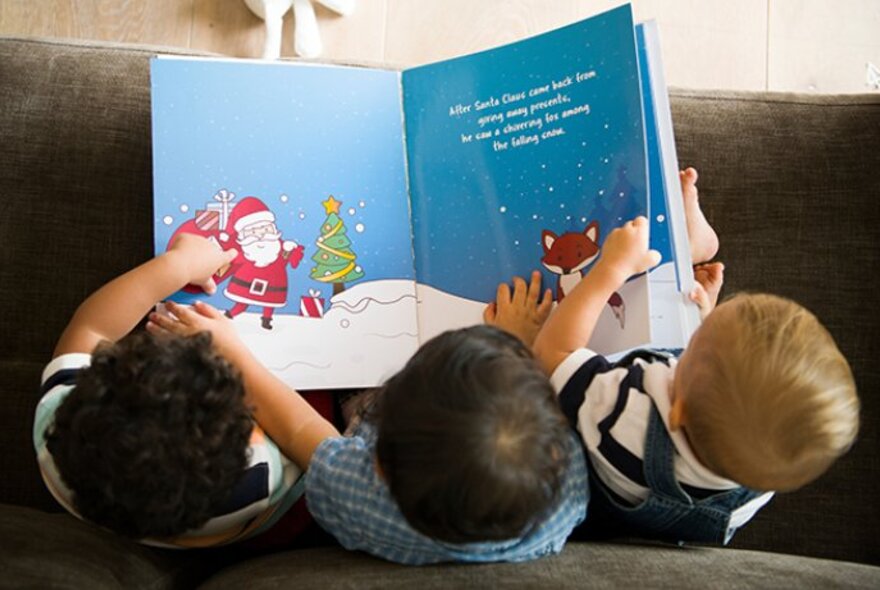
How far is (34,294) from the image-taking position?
100 cm

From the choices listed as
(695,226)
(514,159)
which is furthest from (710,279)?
(514,159)

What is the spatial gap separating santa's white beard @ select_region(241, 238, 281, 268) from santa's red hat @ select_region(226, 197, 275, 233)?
2 cm

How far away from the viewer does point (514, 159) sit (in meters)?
0.99

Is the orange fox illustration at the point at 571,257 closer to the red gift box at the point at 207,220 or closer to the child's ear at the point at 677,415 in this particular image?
the child's ear at the point at 677,415

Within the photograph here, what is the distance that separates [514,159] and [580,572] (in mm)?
468

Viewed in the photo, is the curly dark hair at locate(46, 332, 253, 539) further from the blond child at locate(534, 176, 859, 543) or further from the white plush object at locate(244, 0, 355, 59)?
the white plush object at locate(244, 0, 355, 59)

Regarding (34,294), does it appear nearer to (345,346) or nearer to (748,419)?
(345,346)

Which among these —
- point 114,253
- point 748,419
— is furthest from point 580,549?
point 114,253

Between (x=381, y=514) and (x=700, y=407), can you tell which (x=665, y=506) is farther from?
(x=381, y=514)

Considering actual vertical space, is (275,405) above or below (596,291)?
below

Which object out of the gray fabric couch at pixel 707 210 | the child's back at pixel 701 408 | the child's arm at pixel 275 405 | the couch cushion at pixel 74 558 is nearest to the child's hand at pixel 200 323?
the child's arm at pixel 275 405

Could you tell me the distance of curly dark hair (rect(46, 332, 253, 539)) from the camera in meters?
0.73

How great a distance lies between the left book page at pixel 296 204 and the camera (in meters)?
0.96

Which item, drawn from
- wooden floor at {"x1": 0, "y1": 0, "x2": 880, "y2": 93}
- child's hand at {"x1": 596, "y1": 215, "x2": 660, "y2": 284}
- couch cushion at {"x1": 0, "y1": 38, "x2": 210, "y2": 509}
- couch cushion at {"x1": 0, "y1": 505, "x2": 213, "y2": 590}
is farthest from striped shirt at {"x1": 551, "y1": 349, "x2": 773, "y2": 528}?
wooden floor at {"x1": 0, "y1": 0, "x2": 880, "y2": 93}
